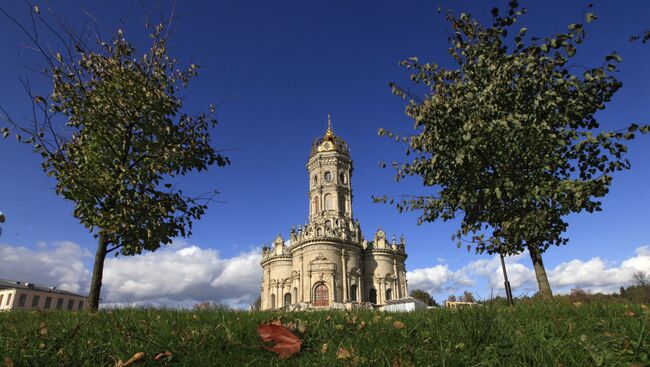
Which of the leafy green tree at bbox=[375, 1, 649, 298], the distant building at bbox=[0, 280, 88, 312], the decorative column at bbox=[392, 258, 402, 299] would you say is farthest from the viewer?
the distant building at bbox=[0, 280, 88, 312]

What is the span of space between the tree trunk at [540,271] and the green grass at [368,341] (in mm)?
6415

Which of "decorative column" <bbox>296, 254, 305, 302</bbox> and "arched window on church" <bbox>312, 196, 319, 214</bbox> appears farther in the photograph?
"arched window on church" <bbox>312, 196, 319, 214</bbox>

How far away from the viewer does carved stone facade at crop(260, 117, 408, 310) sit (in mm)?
47906

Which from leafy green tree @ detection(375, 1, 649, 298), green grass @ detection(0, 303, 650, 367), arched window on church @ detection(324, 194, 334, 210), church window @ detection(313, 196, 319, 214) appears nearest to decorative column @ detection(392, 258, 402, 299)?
arched window on church @ detection(324, 194, 334, 210)

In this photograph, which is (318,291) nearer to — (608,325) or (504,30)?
(504,30)

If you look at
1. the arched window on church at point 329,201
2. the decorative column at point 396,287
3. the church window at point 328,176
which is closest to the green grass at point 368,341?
the decorative column at point 396,287

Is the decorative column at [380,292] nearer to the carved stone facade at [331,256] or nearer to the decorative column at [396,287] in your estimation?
the carved stone facade at [331,256]

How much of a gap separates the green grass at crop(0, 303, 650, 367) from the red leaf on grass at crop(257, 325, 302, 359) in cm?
8

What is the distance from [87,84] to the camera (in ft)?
36.0

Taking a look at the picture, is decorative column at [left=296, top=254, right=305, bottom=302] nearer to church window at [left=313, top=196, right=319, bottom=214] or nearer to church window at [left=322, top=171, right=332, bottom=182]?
church window at [left=313, top=196, right=319, bottom=214]

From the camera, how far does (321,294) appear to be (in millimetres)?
47719

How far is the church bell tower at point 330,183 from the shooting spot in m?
54.8

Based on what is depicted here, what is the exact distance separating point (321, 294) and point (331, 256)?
4.61m

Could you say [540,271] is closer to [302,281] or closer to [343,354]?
[343,354]
